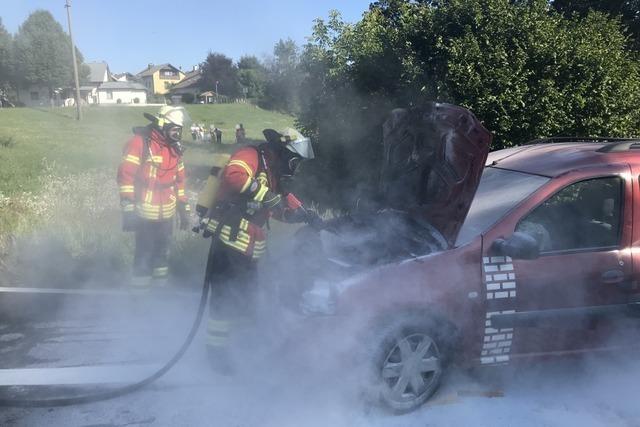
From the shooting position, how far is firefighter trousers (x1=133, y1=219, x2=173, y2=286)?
180 inches

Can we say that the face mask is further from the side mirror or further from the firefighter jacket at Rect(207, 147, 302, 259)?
the side mirror

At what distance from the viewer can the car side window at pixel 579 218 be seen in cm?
315

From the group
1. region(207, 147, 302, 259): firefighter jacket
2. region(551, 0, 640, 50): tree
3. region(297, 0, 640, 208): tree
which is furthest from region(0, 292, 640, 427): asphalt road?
region(551, 0, 640, 50): tree

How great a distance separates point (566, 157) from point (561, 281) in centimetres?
88

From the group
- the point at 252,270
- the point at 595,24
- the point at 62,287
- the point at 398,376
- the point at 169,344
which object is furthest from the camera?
the point at 595,24

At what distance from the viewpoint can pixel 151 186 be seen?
14.8 feet

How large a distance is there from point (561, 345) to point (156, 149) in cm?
350

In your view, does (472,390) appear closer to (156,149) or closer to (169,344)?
(169,344)

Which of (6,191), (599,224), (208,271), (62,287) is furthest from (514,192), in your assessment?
(6,191)

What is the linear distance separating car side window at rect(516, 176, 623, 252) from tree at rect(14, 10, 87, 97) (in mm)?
5460

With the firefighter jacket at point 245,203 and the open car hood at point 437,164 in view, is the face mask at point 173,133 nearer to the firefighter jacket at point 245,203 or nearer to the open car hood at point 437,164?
the firefighter jacket at point 245,203

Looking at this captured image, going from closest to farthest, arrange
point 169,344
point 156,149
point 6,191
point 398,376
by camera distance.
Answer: point 398,376, point 169,344, point 156,149, point 6,191

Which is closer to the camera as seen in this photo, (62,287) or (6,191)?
(62,287)

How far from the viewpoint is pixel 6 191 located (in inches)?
375
